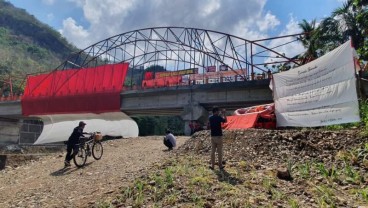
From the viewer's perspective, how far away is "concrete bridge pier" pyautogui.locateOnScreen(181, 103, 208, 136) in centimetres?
3501

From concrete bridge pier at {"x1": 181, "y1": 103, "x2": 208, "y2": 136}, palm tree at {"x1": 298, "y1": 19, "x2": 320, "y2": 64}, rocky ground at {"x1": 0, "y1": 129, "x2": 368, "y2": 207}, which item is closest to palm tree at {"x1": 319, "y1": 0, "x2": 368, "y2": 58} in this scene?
palm tree at {"x1": 298, "y1": 19, "x2": 320, "y2": 64}

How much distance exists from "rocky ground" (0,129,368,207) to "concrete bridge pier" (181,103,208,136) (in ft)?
67.8

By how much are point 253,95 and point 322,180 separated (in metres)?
24.1

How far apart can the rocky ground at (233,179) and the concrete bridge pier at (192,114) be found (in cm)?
2065

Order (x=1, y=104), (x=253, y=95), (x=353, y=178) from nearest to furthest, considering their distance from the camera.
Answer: (x=353, y=178) < (x=253, y=95) < (x=1, y=104)

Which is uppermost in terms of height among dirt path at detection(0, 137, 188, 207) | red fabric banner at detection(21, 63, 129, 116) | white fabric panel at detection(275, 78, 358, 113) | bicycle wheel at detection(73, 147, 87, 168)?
red fabric banner at detection(21, 63, 129, 116)

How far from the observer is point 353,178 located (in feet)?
28.3

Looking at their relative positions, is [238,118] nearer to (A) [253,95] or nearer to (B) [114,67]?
(A) [253,95]

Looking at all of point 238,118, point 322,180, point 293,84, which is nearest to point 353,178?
point 322,180

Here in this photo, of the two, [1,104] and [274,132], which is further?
[1,104]

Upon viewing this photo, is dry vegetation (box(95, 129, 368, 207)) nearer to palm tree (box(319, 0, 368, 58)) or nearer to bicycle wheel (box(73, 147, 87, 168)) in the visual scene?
bicycle wheel (box(73, 147, 87, 168))

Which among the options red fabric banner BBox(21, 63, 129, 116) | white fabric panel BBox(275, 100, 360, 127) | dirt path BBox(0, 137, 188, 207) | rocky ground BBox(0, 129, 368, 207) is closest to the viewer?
rocky ground BBox(0, 129, 368, 207)

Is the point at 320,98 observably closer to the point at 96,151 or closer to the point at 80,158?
the point at 96,151

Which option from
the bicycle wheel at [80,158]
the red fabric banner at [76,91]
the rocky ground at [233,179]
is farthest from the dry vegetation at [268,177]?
the red fabric banner at [76,91]
